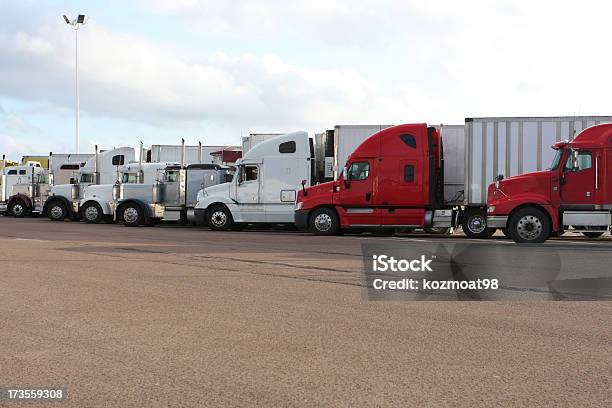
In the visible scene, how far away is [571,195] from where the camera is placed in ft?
63.6

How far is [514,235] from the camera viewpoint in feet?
63.7

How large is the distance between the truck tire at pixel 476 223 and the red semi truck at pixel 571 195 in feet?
8.88

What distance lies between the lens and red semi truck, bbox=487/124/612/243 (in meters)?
19.4

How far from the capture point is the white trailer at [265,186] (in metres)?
25.3

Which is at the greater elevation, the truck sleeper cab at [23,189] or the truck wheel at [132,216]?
the truck sleeper cab at [23,189]

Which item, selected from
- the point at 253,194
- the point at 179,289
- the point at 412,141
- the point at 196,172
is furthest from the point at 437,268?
the point at 196,172

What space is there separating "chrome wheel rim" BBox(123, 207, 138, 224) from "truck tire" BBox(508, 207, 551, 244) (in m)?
15.2

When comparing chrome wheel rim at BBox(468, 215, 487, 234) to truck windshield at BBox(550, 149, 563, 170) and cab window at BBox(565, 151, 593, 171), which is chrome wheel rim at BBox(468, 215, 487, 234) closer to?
truck windshield at BBox(550, 149, 563, 170)

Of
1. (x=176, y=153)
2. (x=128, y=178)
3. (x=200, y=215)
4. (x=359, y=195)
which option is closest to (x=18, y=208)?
(x=176, y=153)

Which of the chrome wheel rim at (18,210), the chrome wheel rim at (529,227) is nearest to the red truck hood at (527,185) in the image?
the chrome wheel rim at (529,227)

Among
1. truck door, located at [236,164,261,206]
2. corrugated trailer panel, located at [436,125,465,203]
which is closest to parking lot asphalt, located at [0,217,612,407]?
corrugated trailer panel, located at [436,125,465,203]

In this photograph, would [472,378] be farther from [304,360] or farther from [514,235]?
[514,235]

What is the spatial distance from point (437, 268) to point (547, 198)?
7.57 metres

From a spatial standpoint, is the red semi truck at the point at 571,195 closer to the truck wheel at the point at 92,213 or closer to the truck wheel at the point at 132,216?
the truck wheel at the point at 132,216
